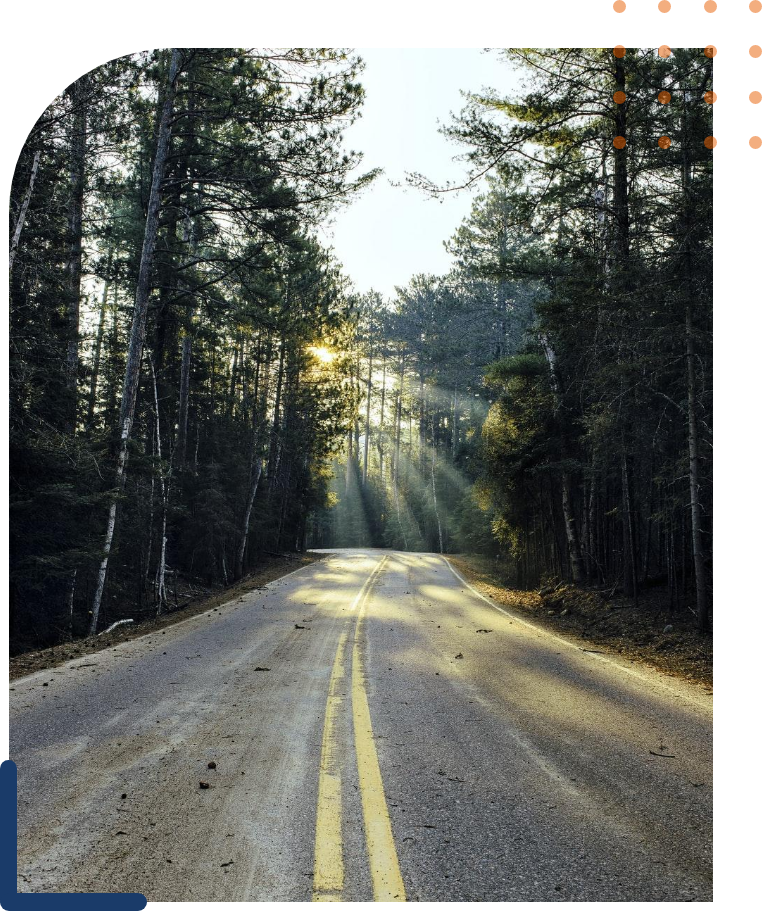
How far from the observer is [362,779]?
14.6 ft

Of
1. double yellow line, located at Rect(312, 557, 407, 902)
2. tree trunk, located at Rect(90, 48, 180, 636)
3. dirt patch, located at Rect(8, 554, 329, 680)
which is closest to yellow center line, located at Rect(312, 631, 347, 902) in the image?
double yellow line, located at Rect(312, 557, 407, 902)

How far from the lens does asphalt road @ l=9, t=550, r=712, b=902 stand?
3.17 metres

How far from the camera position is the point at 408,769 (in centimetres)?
467

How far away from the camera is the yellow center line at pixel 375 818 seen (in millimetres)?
3064

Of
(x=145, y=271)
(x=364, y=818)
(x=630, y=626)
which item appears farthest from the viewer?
(x=145, y=271)

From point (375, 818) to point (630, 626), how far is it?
9.82 metres

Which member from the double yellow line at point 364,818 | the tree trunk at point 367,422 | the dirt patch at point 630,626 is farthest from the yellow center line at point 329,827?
the tree trunk at point 367,422

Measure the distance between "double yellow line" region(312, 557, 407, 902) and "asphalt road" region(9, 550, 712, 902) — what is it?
1cm

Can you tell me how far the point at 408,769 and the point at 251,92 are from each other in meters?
13.5

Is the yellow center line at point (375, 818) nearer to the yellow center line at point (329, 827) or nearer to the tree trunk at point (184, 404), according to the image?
the yellow center line at point (329, 827)

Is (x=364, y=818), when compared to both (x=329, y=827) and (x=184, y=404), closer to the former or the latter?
(x=329, y=827)

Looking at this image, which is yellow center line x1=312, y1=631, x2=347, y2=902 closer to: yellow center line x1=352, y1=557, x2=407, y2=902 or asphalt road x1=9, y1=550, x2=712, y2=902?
asphalt road x1=9, y1=550, x2=712, y2=902

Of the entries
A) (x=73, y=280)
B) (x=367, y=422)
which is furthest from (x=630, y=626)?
(x=367, y=422)

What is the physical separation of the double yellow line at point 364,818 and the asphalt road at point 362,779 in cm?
1
